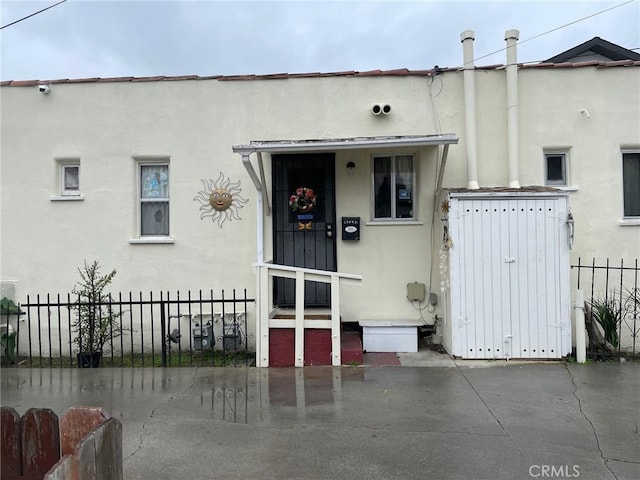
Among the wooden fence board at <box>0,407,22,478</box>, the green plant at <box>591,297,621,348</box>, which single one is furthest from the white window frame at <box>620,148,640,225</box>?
the wooden fence board at <box>0,407,22,478</box>

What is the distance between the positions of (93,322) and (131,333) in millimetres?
522

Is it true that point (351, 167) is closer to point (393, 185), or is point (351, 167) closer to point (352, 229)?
point (393, 185)

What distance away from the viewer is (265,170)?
7.23 metres

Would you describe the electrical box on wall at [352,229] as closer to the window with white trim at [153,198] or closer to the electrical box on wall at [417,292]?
the electrical box on wall at [417,292]

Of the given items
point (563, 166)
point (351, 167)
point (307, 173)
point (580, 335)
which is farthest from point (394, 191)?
point (580, 335)

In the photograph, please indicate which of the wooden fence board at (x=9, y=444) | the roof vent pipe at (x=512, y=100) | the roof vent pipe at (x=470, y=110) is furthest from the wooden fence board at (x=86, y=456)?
the roof vent pipe at (x=512, y=100)

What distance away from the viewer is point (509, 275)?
235 inches

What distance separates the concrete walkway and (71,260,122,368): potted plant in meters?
0.36

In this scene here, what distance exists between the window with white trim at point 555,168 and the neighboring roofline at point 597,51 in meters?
6.13

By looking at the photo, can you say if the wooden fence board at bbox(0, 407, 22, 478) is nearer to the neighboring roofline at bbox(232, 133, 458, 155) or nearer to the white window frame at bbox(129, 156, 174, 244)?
the neighboring roofline at bbox(232, 133, 458, 155)

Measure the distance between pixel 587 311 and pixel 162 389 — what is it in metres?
5.71

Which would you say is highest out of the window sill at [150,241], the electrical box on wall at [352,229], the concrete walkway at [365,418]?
the electrical box on wall at [352,229]

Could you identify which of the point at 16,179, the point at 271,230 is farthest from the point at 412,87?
the point at 16,179

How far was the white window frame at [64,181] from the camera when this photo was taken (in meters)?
7.36
